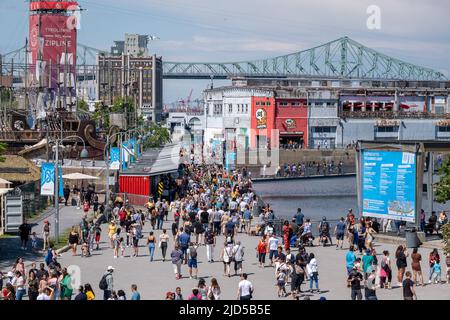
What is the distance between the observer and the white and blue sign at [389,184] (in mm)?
35812

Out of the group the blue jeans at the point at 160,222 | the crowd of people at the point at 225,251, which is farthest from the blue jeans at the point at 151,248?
the blue jeans at the point at 160,222

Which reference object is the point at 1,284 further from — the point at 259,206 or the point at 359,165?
the point at 259,206

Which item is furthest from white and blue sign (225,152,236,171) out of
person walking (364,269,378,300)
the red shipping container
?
person walking (364,269,378,300)

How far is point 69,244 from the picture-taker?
32812mm

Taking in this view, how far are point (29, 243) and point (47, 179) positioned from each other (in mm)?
4290

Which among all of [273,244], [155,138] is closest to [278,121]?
[155,138]

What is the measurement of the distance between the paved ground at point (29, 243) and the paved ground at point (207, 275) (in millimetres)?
1137

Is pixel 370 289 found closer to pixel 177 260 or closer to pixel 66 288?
pixel 177 260

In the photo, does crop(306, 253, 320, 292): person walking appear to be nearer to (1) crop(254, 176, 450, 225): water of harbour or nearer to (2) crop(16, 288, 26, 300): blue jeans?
(2) crop(16, 288, 26, 300): blue jeans

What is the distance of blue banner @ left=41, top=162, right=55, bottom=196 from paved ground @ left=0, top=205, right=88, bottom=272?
60.5 inches

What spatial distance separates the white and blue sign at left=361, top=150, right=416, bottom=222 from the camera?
35.8 metres

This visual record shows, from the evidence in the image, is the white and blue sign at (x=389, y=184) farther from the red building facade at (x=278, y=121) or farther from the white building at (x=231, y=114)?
the red building facade at (x=278, y=121)

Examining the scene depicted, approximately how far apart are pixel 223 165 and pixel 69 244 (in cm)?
5533

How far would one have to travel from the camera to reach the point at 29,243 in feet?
112
